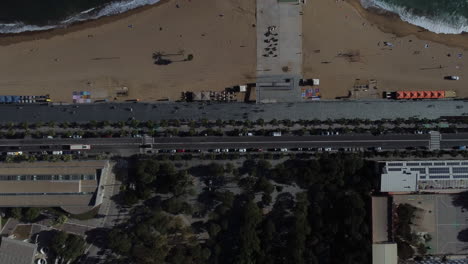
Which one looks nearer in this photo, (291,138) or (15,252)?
(15,252)

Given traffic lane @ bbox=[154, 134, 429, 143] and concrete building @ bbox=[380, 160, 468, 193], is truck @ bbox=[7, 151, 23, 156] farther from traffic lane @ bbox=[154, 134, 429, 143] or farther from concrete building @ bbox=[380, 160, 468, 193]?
concrete building @ bbox=[380, 160, 468, 193]

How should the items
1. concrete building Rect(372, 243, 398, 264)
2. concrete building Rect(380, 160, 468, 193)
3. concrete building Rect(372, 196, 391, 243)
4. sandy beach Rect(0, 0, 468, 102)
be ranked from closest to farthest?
concrete building Rect(372, 243, 398, 264)
concrete building Rect(380, 160, 468, 193)
concrete building Rect(372, 196, 391, 243)
sandy beach Rect(0, 0, 468, 102)

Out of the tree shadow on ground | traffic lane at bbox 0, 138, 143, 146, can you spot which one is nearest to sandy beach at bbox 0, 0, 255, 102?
traffic lane at bbox 0, 138, 143, 146

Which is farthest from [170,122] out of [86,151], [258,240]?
[258,240]

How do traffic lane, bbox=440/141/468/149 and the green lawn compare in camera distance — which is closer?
traffic lane, bbox=440/141/468/149

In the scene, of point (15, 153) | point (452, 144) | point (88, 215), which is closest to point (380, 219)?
point (452, 144)

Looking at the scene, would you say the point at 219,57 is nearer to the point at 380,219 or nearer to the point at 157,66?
the point at 157,66

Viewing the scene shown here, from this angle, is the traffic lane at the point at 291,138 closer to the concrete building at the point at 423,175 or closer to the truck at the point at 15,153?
the concrete building at the point at 423,175
